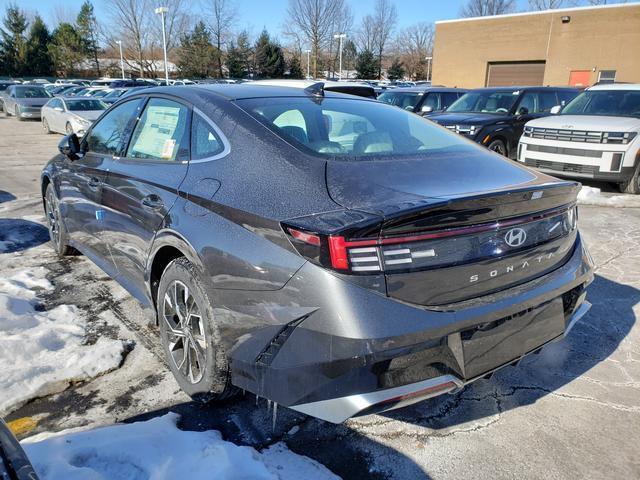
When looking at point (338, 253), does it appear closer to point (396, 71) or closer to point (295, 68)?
point (295, 68)

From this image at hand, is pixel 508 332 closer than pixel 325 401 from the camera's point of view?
No

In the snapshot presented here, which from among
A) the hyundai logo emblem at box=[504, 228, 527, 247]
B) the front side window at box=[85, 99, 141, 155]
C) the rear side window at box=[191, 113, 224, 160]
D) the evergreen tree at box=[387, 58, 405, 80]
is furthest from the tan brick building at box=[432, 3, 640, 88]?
the rear side window at box=[191, 113, 224, 160]

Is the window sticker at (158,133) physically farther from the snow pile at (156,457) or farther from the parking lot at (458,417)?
the snow pile at (156,457)

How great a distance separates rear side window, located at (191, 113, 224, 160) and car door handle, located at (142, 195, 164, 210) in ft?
1.02

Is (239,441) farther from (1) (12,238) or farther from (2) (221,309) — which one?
(1) (12,238)

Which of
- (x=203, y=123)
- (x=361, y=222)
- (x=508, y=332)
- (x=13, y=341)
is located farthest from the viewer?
(x=13, y=341)

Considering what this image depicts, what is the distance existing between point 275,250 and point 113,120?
2.43m

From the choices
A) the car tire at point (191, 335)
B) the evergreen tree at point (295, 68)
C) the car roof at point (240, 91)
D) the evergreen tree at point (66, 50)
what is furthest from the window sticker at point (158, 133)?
the evergreen tree at point (66, 50)

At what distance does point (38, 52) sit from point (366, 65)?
3757 centimetres

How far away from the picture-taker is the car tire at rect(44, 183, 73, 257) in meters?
4.57

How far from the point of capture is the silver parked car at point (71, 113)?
52.2 feet

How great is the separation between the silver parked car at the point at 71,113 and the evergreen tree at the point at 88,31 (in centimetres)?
4779

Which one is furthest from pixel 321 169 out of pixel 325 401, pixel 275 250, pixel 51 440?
pixel 51 440

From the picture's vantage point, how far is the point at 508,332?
86.7 inches
